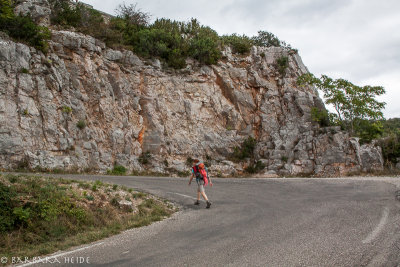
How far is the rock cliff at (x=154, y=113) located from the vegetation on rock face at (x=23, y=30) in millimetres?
803

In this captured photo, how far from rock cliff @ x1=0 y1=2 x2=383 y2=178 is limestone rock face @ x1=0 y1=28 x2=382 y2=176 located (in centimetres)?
7

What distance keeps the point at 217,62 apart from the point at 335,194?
832 inches

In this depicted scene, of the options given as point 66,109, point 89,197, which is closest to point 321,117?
point 66,109

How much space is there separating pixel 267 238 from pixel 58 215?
17.4 feet

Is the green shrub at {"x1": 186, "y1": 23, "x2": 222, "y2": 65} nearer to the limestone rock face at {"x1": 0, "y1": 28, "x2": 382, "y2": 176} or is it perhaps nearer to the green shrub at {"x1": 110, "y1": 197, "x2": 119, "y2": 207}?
the limestone rock face at {"x1": 0, "y1": 28, "x2": 382, "y2": 176}

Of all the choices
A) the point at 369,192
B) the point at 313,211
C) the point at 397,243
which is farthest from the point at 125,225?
the point at 369,192

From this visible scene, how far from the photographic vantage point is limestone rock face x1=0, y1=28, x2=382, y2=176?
61.7ft

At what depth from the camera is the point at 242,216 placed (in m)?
8.05

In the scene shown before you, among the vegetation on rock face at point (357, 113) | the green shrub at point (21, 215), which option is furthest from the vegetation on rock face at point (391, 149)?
the green shrub at point (21, 215)

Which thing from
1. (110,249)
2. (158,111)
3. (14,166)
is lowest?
(110,249)

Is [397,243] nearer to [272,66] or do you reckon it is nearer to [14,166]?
[14,166]

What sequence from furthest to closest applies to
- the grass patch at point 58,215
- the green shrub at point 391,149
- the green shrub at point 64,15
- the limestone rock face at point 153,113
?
the green shrub at point 64,15 → the green shrub at point 391,149 → the limestone rock face at point 153,113 → the grass patch at point 58,215

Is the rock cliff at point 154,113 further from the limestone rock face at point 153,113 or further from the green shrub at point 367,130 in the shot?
the green shrub at point 367,130

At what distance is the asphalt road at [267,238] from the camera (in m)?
4.86
